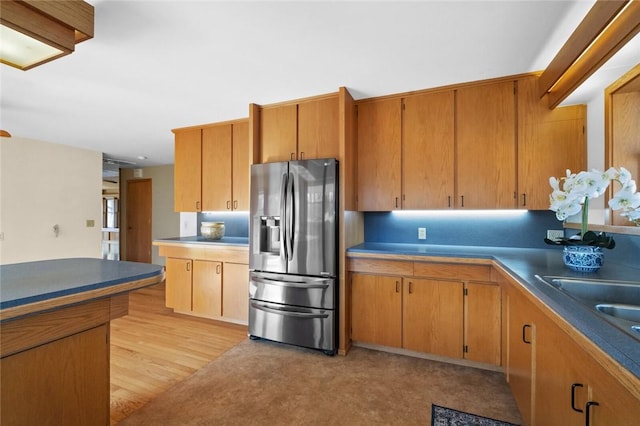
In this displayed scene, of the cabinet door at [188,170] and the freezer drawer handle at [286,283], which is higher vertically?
the cabinet door at [188,170]

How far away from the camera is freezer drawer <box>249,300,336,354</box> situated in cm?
250

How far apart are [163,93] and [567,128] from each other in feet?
11.9

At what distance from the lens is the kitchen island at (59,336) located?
1.00 meters

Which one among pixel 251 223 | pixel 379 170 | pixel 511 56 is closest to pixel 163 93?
pixel 251 223

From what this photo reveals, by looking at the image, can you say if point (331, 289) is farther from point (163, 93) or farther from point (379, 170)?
point (163, 93)

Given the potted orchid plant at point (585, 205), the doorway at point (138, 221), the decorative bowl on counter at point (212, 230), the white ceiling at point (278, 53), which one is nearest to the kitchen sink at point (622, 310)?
the potted orchid plant at point (585, 205)

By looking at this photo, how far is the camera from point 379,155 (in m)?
2.79

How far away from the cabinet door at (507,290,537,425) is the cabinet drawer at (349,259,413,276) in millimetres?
772

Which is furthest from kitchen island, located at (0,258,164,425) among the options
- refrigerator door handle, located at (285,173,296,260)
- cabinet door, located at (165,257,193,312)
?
cabinet door, located at (165,257,193,312)

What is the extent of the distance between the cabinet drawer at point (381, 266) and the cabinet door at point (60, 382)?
1875 millimetres

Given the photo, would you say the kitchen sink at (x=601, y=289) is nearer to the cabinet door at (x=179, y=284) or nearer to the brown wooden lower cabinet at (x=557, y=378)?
the brown wooden lower cabinet at (x=557, y=378)

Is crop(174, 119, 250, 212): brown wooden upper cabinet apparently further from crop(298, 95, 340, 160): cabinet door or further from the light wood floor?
the light wood floor

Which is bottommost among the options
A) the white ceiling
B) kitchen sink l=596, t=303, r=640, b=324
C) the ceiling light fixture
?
kitchen sink l=596, t=303, r=640, b=324

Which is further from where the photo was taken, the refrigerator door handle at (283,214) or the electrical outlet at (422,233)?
the electrical outlet at (422,233)
